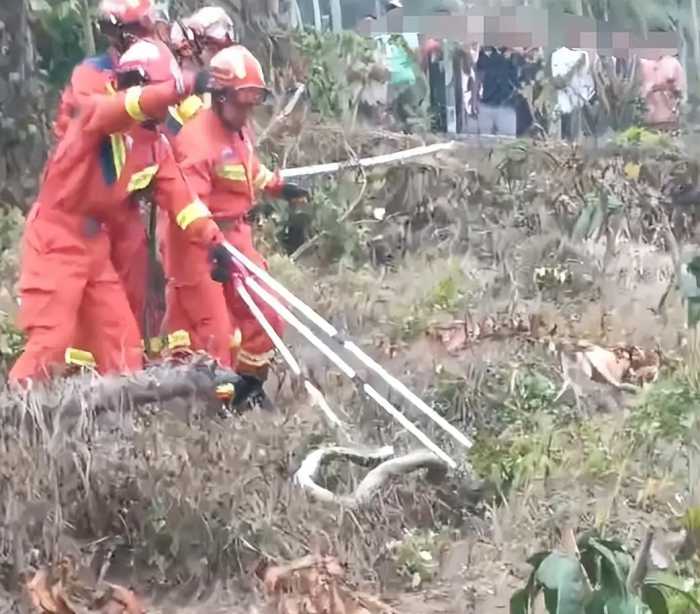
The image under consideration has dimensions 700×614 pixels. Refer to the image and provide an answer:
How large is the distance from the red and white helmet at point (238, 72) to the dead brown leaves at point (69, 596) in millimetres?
785

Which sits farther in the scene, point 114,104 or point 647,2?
point 647,2

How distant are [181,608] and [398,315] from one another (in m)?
0.58

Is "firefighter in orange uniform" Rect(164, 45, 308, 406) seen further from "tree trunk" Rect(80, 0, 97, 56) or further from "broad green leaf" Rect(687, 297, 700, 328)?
"broad green leaf" Rect(687, 297, 700, 328)

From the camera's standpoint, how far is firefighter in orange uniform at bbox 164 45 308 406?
2139 millimetres

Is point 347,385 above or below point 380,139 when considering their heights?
below

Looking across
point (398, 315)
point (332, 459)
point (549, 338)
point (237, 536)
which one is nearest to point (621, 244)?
point (549, 338)

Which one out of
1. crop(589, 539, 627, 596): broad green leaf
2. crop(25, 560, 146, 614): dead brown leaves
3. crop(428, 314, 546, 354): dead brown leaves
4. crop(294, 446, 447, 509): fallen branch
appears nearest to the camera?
crop(589, 539, 627, 596): broad green leaf

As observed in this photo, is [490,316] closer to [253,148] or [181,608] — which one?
[253,148]

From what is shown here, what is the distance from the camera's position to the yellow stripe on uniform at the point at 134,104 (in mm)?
2059

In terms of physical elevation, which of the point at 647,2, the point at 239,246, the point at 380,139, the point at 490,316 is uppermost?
the point at 647,2

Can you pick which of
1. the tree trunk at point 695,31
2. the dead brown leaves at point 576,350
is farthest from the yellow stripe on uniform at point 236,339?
the tree trunk at point 695,31

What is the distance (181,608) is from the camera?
2045 mm

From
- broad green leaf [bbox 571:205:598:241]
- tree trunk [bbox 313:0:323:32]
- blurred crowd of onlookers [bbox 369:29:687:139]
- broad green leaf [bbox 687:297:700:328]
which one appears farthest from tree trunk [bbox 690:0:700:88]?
tree trunk [bbox 313:0:323:32]

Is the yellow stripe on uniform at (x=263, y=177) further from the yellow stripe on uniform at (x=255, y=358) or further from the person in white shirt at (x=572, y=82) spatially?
the person in white shirt at (x=572, y=82)
